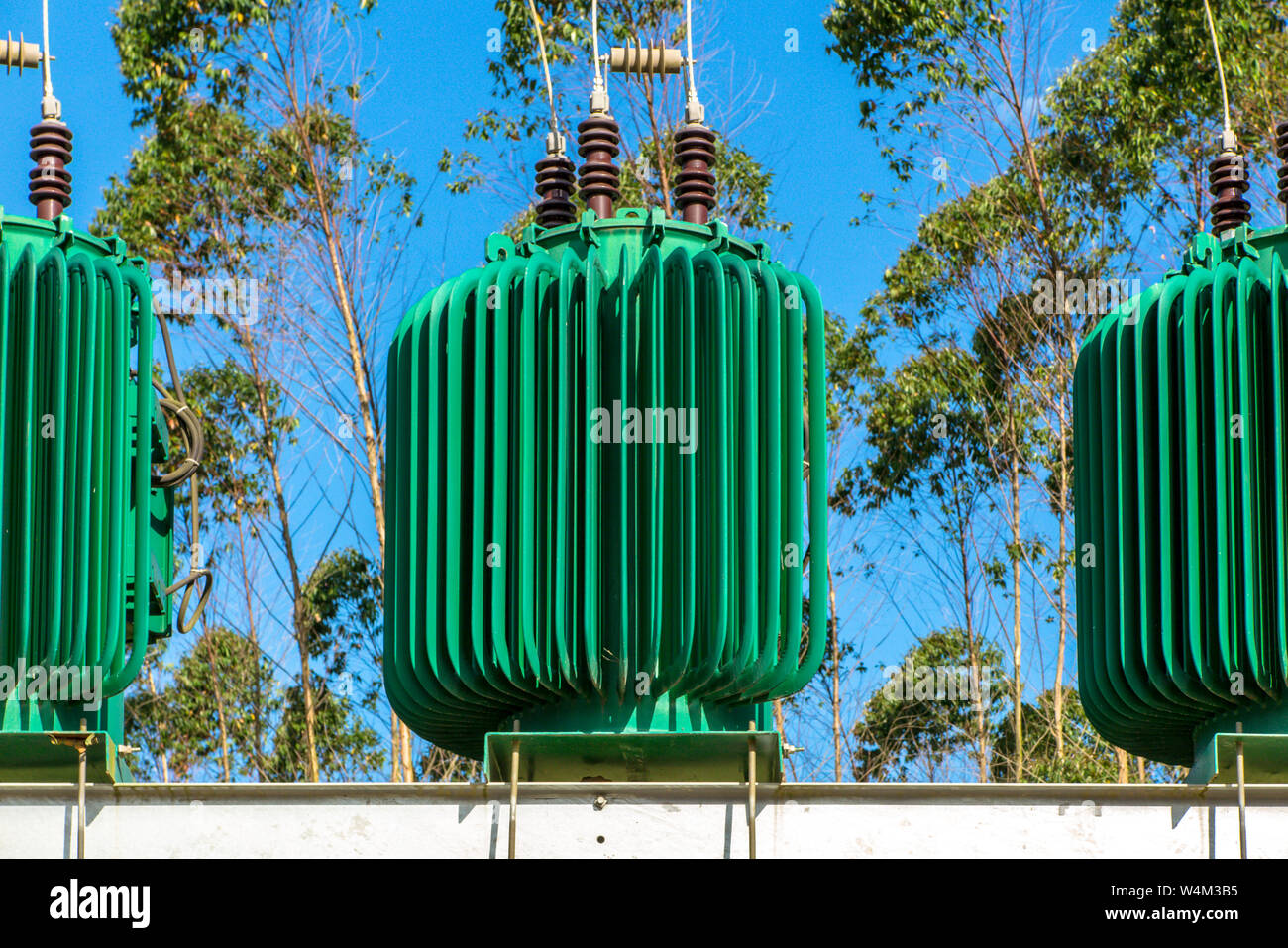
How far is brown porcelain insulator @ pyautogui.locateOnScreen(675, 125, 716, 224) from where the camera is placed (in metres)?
8.74

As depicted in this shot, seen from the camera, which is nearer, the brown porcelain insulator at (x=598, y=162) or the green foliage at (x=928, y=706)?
the brown porcelain insulator at (x=598, y=162)

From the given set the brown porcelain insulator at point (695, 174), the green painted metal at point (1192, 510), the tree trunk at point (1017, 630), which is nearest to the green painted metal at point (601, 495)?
the brown porcelain insulator at point (695, 174)

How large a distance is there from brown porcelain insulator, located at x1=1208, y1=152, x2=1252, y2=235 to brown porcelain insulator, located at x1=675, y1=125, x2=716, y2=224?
2145 mm

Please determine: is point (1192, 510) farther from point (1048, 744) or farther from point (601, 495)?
point (1048, 744)

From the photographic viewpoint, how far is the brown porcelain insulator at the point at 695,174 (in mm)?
8742

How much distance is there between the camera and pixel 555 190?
29.7ft

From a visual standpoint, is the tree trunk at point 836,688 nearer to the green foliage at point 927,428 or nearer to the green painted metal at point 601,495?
the green foliage at point 927,428

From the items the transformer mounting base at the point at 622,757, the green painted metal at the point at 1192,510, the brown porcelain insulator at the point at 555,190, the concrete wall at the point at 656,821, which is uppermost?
the brown porcelain insulator at the point at 555,190

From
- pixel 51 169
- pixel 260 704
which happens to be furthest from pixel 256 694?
pixel 51 169

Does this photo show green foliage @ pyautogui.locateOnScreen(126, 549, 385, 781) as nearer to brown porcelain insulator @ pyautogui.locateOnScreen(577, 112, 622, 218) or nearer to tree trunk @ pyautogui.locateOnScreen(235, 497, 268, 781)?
tree trunk @ pyautogui.locateOnScreen(235, 497, 268, 781)

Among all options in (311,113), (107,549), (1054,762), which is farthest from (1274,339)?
(311,113)

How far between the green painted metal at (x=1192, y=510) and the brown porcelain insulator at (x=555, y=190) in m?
2.35

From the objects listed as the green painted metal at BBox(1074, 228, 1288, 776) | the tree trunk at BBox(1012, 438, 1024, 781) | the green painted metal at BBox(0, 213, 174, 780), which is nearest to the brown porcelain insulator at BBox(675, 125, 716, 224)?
the green painted metal at BBox(1074, 228, 1288, 776)

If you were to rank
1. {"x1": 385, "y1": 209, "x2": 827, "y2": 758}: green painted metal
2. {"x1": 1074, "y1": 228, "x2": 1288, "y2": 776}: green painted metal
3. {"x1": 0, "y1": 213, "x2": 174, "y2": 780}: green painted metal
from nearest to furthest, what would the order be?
{"x1": 385, "y1": 209, "x2": 827, "y2": 758}: green painted metal, {"x1": 1074, "y1": 228, "x2": 1288, "y2": 776}: green painted metal, {"x1": 0, "y1": 213, "x2": 174, "y2": 780}: green painted metal
